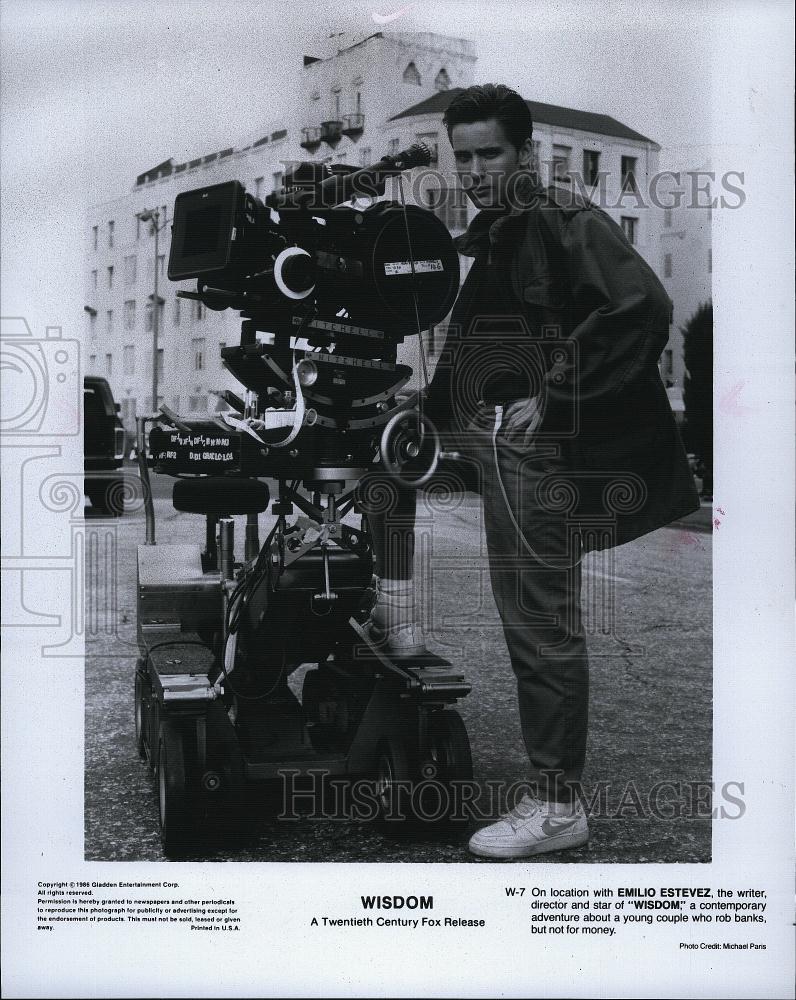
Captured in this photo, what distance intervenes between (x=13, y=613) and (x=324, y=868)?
3.64 ft

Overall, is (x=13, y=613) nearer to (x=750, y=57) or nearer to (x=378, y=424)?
(x=378, y=424)

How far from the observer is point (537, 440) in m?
2.94

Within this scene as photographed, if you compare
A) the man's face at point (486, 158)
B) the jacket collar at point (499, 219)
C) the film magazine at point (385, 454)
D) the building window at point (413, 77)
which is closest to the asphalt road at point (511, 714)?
the film magazine at point (385, 454)

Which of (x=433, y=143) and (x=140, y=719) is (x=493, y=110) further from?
(x=140, y=719)

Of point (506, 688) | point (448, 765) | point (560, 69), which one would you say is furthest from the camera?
point (506, 688)

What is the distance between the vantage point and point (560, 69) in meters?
3.27

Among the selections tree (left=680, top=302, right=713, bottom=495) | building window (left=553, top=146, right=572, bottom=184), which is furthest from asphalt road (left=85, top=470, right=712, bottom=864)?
building window (left=553, top=146, right=572, bottom=184)

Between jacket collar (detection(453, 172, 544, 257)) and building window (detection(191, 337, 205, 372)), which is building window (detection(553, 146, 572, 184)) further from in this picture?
building window (detection(191, 337, 205, 372))

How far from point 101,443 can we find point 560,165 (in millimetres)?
1589

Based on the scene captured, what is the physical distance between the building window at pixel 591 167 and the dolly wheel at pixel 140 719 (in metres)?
2.10

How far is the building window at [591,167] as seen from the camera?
3234 mm

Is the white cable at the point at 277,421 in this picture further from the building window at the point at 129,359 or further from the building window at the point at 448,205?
the building window at the point at 129,359

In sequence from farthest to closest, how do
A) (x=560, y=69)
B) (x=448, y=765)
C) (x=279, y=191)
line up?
(x=560, y=69) < (x=448, y=765) < (x=279, y=191)

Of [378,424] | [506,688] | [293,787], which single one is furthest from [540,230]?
[506,688]
